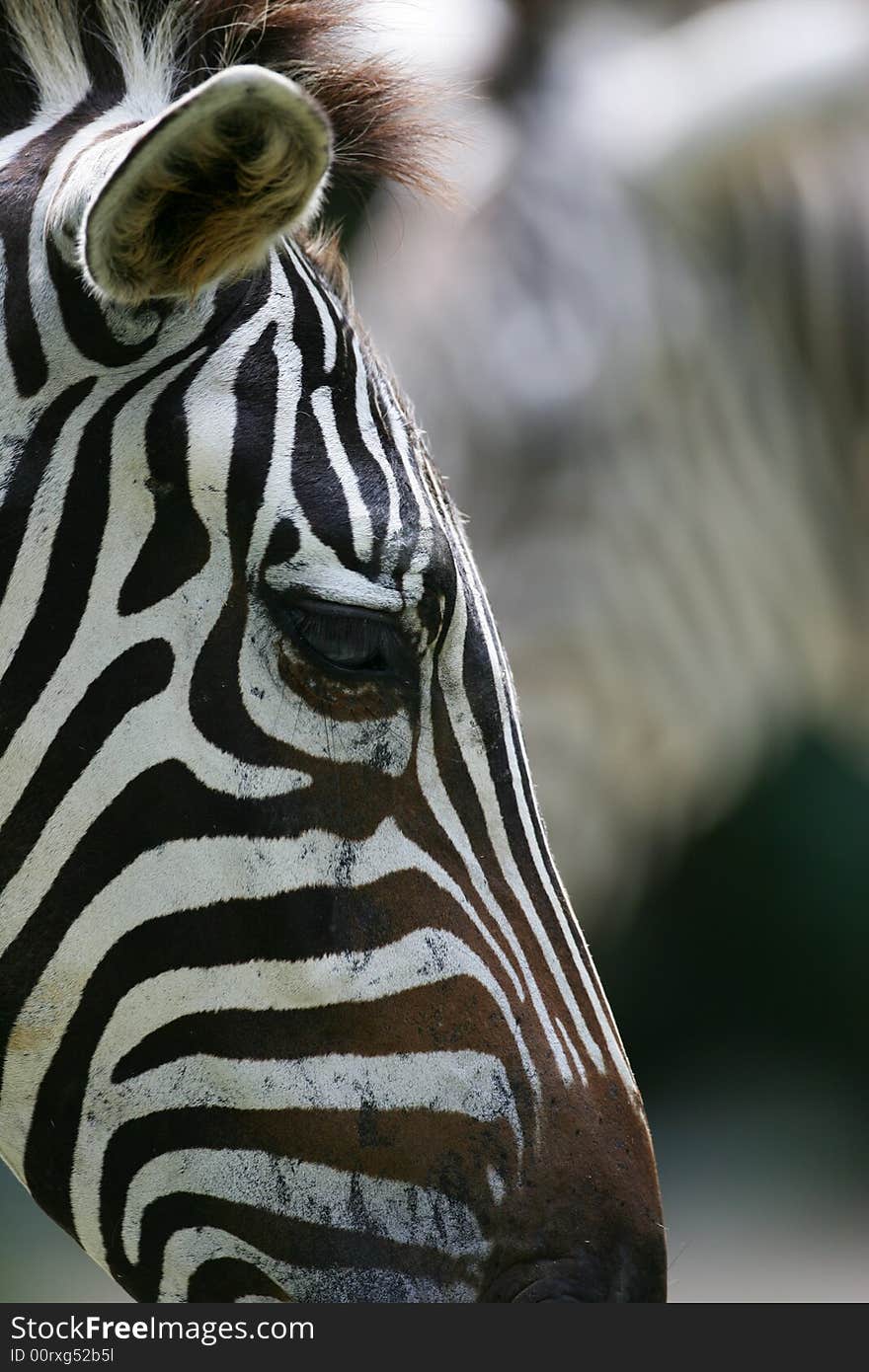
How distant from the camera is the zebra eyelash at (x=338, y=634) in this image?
7.50 ft

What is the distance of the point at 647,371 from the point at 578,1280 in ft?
20.8

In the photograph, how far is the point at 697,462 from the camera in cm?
840

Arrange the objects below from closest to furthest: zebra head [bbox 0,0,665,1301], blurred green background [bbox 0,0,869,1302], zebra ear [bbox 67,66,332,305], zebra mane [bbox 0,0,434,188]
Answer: zebra ear [bbox 67,66,332,305] < zebra head [bbox 0,0,665,1301] < zebra mane [bbox 0,0,434,188] < blurred green background [bbox 0,0,869,1302]

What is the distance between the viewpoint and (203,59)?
9.10ft

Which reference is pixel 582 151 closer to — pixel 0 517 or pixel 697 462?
pixel 697 462

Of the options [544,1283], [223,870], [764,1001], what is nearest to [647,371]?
[223,870]

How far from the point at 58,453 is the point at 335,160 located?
1.26 m

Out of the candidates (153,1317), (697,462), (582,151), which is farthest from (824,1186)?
(153,1317)

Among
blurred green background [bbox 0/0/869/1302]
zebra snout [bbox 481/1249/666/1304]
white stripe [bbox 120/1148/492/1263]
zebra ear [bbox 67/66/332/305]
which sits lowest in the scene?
blurred green background [bbox 0/0/869/1302]

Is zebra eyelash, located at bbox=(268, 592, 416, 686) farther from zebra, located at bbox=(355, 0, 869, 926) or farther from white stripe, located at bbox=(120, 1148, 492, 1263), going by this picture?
zebra, located at bbox=(355, 0, 869, 926)

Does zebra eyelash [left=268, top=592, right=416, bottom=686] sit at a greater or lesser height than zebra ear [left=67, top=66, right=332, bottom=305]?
lesser

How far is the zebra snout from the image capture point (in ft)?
7.55

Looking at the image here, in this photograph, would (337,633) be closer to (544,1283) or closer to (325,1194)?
(325,1194)

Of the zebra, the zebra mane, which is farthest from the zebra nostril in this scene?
the zebra
